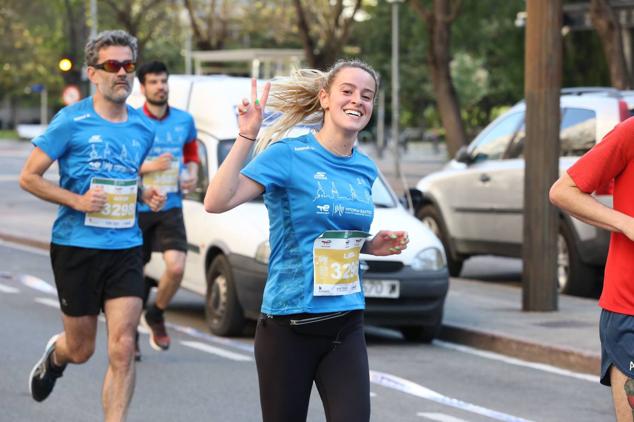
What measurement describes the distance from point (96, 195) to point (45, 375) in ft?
3.72

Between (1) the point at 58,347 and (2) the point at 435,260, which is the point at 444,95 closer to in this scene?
(2) the point at 435,260

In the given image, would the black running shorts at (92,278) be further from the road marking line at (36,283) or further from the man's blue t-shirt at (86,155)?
the road marking line at (36,283)

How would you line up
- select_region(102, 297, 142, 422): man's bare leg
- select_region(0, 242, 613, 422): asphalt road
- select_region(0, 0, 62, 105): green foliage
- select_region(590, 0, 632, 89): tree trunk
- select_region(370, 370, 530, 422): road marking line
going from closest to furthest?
select_region(102, 297, 142, 422): man's bare leg, select_region(0, 242, 613, 422): asphalt road, select_region(370, 370, 530, 422): road marking line, select_region(590, 0, 632, 89): tree trunk, select_region(0, 0, 62, 105): green foliage

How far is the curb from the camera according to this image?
10422 mm

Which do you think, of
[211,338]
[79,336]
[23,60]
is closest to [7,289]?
[211,338]

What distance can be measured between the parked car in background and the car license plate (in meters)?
2.49

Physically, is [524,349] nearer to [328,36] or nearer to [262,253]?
[262,253]

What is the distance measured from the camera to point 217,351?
421 inches

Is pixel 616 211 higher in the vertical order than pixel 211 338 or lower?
higher

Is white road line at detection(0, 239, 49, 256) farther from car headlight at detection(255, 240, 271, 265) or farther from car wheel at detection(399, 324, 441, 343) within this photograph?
car headlight at detection(255, 240, 271, 265)

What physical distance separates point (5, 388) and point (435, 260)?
3.59m

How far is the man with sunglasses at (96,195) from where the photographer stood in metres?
7.21

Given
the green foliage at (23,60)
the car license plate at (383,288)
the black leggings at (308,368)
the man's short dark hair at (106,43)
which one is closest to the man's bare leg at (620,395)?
the black leggings at (308,368)

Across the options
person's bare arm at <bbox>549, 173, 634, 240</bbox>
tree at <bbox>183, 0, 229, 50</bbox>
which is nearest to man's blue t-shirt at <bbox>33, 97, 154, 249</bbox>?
person's bare arm at <bbox>549, 173, 634, 240</bbox>
